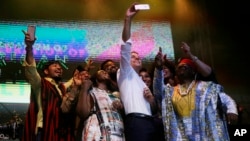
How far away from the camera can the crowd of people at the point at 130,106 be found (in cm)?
228

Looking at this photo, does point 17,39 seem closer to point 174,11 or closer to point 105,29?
point 105,29

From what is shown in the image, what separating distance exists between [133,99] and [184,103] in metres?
0.29

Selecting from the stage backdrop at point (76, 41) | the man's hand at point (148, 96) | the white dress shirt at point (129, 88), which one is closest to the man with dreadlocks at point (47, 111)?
the white dress shirt at point (129, 88)

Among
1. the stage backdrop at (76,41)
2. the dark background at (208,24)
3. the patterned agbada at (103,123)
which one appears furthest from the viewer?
the dark background at (208,24)

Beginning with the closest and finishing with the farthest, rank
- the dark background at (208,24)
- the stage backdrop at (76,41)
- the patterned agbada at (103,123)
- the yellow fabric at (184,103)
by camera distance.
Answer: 1. the patterned agbada at (103,123)
2. the yellow fabric at (184,103)
3. the stage backdrop at (76,41)
4. the dark background at (208,24)

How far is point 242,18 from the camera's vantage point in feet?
16.6

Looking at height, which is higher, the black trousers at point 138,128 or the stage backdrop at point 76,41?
the stage backdrop at point 76,41

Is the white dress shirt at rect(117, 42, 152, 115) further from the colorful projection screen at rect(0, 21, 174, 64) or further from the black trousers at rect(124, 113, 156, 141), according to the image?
the colorful projection screen at rect(0, 21, 174, 64)

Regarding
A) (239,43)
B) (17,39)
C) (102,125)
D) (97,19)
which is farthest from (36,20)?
(102,125)

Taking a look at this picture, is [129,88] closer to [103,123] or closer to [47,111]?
[103,123]

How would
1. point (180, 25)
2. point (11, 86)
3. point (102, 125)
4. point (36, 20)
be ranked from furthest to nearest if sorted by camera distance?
point (180, 25)
point (36, 20)
point (11, 86)
point (102, 125)

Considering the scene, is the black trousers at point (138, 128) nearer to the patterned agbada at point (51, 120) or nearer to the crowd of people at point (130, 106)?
the crowd of people at point (130, 106)

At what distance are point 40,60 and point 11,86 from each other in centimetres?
39

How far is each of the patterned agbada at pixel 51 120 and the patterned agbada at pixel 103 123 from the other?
198 mm
